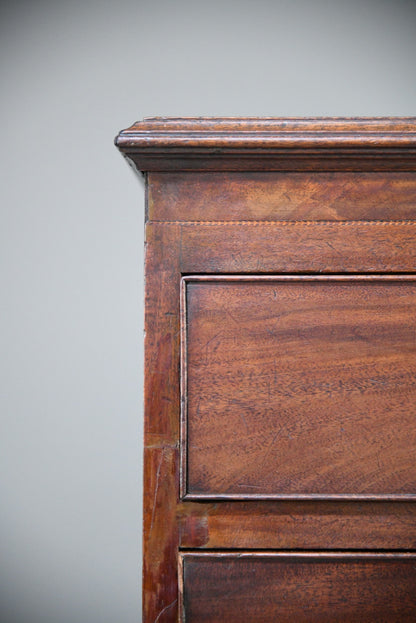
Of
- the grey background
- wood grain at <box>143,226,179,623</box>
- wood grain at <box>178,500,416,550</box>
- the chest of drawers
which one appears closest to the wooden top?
the chest of drawers

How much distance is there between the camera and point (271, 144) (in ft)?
1.89

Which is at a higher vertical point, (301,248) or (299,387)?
(301,248)

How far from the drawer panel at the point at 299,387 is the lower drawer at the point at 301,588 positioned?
3.4 inches

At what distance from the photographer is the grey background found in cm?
122

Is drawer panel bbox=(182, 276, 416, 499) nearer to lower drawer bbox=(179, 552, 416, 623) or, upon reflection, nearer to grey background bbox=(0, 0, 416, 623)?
lower drawer bbox=(179, 552, 416, 623)

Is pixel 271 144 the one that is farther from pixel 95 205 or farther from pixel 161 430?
pixel 95 205

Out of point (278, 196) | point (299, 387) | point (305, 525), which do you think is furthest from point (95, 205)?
point (305, 525)

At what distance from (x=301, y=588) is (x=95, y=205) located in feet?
3.45

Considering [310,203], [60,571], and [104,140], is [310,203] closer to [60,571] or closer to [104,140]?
[104,140]

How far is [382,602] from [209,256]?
0.51 meters

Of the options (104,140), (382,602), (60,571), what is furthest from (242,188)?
(60,571)

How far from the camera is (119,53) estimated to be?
4.22ft

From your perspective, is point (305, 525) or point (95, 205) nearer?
point (305, 525)

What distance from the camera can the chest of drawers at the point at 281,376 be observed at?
58 centimetres
